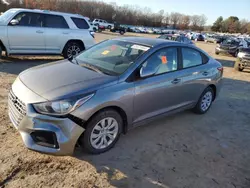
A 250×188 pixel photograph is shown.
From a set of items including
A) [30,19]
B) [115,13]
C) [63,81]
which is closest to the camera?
[63,81]

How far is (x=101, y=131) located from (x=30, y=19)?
6.80 meters

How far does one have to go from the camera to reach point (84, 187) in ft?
8.84

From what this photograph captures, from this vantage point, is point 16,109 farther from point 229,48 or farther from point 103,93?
point 229,48

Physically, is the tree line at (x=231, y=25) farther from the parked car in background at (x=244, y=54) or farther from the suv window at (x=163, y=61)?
the suv window at (x=163, y=61)

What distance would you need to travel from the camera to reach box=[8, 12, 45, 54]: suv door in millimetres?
8081

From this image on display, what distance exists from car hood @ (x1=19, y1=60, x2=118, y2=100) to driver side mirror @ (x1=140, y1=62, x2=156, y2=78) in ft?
1.57

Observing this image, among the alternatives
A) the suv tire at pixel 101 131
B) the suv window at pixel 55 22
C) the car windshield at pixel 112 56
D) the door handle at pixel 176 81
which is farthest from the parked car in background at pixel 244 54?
the suv tire at pixel 101 131

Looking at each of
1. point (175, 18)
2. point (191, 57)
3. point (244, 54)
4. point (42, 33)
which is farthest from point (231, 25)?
point (191, 57)

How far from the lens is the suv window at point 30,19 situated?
26.9ft

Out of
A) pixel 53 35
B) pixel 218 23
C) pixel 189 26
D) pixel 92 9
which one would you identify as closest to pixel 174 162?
pixel 53 35

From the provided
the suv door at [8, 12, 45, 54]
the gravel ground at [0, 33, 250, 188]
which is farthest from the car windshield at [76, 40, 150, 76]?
the suv door at [8, 12, 45, 54]

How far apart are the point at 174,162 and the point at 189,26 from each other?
425ft

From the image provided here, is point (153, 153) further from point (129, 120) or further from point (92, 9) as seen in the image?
point (92, 9)

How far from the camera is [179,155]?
3.57 meters
